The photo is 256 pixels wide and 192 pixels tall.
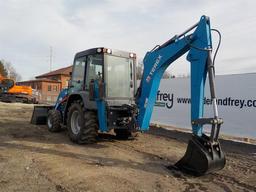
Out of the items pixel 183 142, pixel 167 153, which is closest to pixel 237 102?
pixel 183 142

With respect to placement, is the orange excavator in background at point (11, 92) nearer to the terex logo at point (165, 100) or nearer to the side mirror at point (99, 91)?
the terex logo at point (165, 100)

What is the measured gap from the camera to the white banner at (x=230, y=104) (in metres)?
10.2

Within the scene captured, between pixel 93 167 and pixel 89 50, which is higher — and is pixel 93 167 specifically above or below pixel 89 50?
below

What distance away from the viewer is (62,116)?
10.7m

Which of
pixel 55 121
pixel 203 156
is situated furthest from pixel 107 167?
pixel 55 121

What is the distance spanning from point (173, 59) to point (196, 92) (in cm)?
129

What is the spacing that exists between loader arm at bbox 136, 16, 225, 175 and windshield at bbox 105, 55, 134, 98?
Result: 1.20 m

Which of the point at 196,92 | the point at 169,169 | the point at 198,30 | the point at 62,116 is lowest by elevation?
the point at 169,169

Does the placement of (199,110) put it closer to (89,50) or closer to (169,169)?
(169,169)

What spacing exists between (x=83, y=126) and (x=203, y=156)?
12.4 feet

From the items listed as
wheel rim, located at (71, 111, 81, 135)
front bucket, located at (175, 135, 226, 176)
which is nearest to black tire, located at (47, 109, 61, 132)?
wheel rim, located at (71, 111, 81, 135)

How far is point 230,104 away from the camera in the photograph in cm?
1082

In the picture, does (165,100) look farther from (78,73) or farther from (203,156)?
(203,156)

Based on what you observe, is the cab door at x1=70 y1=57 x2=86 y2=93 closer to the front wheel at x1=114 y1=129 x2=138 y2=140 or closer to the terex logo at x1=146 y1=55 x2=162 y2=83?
the front wheel at x1=114 y1=129 x2=138 y2=140
